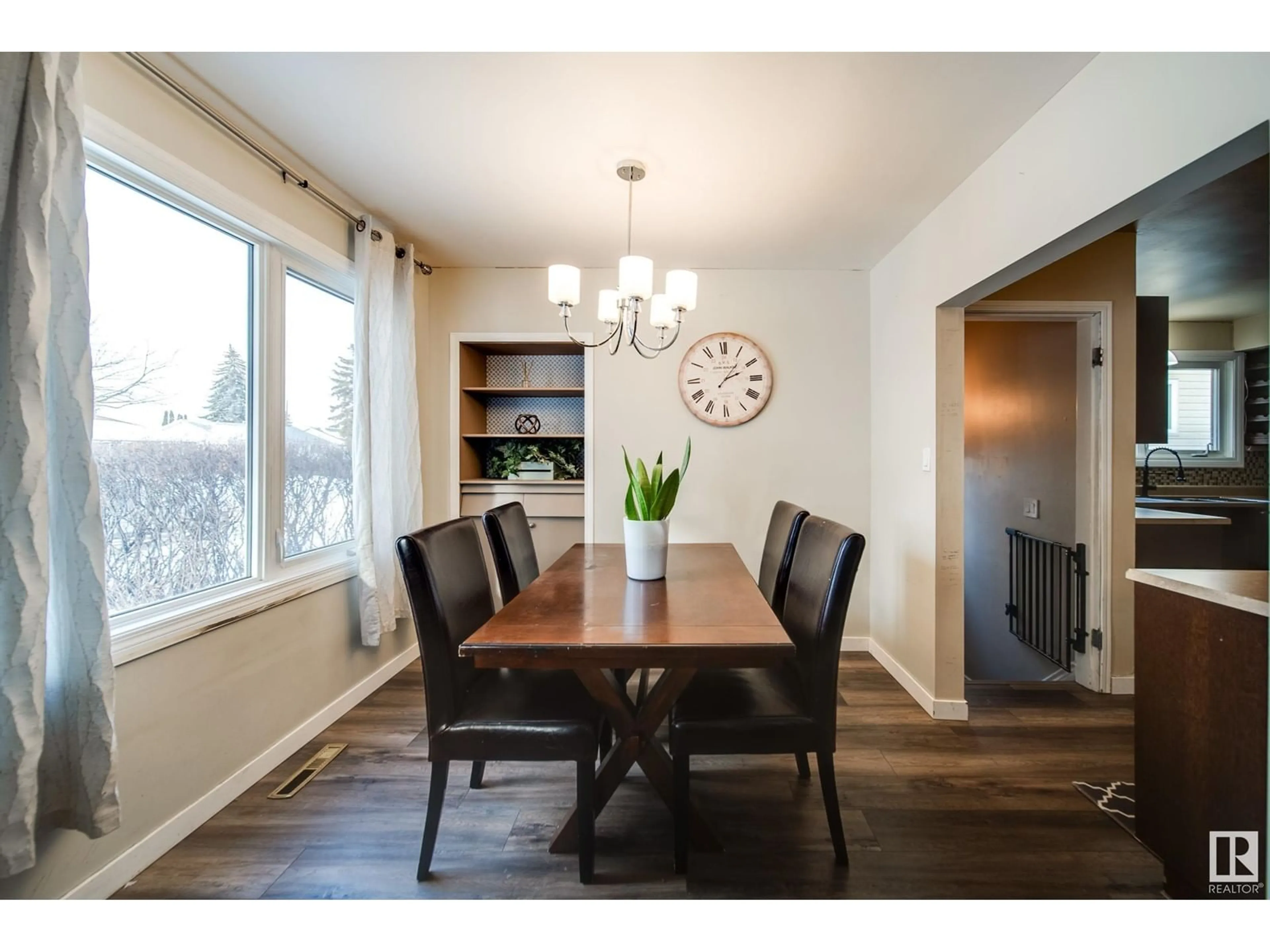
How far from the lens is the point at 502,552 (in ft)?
6.43

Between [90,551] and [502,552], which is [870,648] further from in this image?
[90,551]

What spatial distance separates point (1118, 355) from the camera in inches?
96.3

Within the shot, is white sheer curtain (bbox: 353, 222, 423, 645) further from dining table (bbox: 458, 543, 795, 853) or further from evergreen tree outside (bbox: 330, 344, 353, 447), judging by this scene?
dining table (bbox: 458, 543, 795, 853)

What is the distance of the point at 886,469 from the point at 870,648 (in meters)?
1.11

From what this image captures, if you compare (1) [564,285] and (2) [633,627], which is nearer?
(2) [633,627]

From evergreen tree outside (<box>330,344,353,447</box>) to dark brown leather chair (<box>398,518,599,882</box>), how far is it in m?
1.24

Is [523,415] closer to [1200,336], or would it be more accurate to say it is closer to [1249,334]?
[1200,336]

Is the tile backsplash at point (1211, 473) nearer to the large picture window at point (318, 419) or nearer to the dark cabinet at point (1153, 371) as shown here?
the dark cabinet at point (1153, 371)

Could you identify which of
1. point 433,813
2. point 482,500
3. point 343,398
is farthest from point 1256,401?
point 343,398

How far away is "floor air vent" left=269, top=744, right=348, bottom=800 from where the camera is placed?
1737 millimetres

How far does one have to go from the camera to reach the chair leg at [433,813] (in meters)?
1.35

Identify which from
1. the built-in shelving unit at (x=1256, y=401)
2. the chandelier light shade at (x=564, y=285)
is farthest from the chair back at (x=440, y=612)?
the built-in shelving unit at (x=1256, y=401)

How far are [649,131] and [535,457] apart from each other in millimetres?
2015
